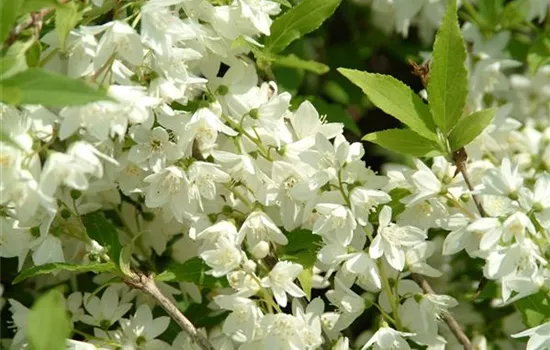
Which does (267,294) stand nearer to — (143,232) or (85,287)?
(143,232)

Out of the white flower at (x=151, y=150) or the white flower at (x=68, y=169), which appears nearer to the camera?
the white flower at (x=68, y=169)

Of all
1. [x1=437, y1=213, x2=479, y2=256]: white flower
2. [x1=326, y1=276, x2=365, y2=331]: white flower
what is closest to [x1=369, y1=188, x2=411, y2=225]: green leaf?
[x1=437, y1=213, x2=479, y2=256]: white flower

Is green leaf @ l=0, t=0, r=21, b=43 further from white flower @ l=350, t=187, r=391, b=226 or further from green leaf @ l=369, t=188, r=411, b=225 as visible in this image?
green leaf @ l=369, t=188, r=411, b=225

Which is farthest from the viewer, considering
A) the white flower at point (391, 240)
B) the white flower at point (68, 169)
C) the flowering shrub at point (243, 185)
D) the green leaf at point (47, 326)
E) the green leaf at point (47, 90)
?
the white flower at point (391, 240)

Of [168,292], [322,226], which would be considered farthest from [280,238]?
[168,292]

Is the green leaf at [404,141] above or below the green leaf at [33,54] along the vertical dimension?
below

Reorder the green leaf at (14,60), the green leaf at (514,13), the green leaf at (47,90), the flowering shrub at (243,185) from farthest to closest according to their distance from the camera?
the green leaf at (514,13) → the flowering shrub at (243,185) → the green leaf at (14,60) → the green leaf at (47,90)

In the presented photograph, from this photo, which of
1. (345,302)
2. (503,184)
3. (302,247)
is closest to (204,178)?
(302,247)

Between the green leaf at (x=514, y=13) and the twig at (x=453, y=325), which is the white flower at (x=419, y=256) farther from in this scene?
the green leaf at (x=514, y=13)

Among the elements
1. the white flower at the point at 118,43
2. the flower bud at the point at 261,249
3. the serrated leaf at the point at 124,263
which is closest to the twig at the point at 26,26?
the white flower at the point at 118,43
